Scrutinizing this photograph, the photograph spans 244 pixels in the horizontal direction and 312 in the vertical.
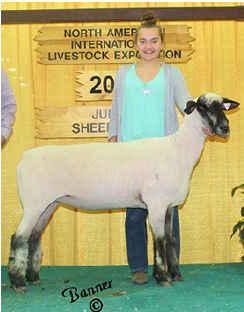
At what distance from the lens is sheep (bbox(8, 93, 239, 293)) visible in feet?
12.5

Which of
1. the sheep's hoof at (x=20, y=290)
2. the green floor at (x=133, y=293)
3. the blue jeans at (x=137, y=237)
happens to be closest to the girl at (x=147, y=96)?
the blue jeans at (x=137, y=237)

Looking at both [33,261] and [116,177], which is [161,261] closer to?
[116,177]

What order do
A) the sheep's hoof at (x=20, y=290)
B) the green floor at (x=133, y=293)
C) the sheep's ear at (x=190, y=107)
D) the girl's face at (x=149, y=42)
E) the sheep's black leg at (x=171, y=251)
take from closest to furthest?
the green floor at (x=133, y=293) → the sheep's hoof at (x=20, y=290) → the sheep's ear at (x=190, y=107) → the sheep's black leg at (x=171, y=251) → the girl's face at (x=149, y=42)

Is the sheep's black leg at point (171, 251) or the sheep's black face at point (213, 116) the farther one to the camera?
the sheep's black leg at point (171, 251)

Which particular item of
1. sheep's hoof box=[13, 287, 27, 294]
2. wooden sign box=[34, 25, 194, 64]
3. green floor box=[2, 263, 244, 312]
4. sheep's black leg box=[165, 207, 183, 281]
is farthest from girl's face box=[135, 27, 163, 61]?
sheep's hoof box=[13, 287, 27, 294]

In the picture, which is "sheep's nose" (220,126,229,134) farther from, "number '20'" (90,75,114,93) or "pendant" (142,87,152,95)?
"number '20'" (90,75,114,93)

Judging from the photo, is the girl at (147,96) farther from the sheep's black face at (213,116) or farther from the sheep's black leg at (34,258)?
the sheep's black leg at (34,258)

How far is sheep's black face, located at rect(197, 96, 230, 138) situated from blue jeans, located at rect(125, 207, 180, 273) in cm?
83

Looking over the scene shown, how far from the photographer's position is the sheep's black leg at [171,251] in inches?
156

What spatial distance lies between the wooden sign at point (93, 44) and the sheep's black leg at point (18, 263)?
187cm

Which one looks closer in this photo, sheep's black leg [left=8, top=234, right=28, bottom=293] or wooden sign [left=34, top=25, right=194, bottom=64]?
sheep's black leg [left=8, top=234, right=28, bottom=293]

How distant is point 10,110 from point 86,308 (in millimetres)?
1425

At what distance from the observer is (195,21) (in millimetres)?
4973

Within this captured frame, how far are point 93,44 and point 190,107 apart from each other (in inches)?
57.6
